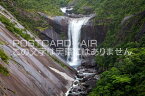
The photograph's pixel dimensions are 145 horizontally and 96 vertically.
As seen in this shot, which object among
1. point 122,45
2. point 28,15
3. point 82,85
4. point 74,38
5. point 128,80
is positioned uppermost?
point 28,15

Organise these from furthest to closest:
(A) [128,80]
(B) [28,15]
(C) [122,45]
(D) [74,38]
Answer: (D) [74,38] → (B) [28,15] → (C) [122,45] → (A) [128,80]

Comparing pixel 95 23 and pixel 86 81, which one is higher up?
pixel 95 23

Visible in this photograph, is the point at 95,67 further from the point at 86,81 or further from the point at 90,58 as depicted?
the point at 86,81

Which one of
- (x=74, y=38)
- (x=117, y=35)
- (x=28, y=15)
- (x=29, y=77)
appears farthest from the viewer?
(x=74, y=38)

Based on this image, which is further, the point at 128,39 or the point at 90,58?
the point at 90,58

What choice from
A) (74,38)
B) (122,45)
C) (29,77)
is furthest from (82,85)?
(74,38)

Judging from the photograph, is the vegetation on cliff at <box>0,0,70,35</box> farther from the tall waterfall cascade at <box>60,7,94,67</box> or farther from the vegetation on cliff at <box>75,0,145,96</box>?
the vegetation on cliff at <box>75,0,145,96</box>

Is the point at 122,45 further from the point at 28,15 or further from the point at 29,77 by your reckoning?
the point at 28,15

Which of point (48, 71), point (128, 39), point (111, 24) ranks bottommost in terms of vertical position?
point (48, 71)

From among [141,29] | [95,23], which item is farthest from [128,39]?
[95,23]
